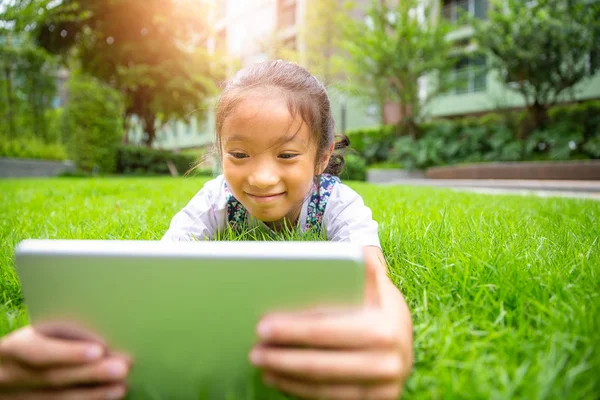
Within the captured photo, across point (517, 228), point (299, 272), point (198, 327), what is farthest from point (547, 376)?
point (517, 228)

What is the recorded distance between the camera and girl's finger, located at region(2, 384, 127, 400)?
73cm

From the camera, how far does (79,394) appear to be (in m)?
0.73

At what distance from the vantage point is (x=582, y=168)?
817cm

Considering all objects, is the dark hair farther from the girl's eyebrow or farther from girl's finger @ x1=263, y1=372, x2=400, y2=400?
girl's finger @ x1=263, y1=372, x2=400, y2=400

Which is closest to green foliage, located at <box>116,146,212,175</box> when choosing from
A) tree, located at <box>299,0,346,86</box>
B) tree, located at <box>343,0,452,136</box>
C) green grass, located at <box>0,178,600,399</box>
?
tree, located at <box>343,0,452,136</box>

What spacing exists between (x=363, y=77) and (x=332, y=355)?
14.6 meters

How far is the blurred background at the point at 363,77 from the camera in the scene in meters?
10.6

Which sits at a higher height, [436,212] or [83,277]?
[83,277]

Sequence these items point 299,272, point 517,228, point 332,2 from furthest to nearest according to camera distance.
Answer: point 332,2 → point 517,228 → point 299,272

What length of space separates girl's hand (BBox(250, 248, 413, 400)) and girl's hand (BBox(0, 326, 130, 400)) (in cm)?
26

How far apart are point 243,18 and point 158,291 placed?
3167cm

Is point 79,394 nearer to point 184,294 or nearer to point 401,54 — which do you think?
point 184,294

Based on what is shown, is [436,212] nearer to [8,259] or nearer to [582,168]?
[8,259]

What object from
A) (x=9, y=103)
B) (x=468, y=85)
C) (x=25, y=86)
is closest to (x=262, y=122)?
(x=9, y=103)
